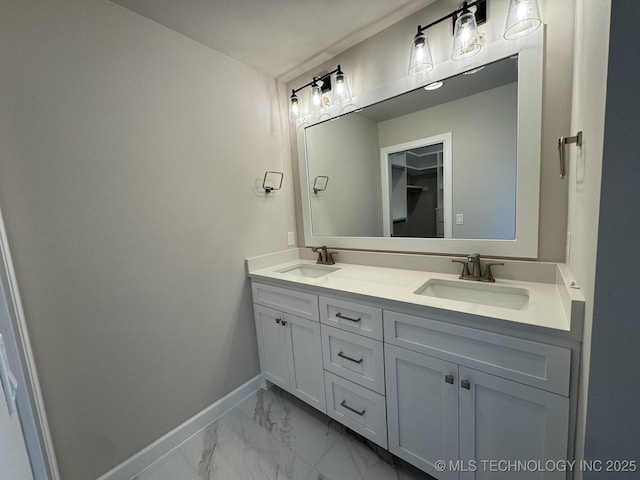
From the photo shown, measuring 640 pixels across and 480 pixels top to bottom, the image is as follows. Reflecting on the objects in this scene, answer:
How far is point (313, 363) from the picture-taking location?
Result: 150cm

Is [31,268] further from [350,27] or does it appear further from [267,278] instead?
[350,27]

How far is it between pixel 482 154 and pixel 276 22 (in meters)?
1.33

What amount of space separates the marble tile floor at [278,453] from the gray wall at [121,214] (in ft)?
A: 0.57

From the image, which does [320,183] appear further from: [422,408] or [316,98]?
[422,408]

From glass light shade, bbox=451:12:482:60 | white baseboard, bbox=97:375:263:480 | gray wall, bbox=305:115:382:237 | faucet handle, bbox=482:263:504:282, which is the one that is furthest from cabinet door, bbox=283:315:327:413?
glass light shade, bbox=451:12:482:60

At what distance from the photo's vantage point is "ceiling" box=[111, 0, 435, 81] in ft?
4.21

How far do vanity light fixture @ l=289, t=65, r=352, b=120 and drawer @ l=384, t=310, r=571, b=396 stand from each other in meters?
1.44

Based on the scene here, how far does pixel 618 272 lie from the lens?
1.86 feet

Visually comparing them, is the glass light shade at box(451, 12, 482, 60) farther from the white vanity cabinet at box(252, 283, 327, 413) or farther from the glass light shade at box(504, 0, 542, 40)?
the white vanity cabinet at box(252, 283, 327, 413)

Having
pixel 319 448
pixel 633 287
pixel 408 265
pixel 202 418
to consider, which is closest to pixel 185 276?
pixel 202 418

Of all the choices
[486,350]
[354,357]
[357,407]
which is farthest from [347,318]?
[486,350]

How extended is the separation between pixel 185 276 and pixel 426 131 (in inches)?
65.8

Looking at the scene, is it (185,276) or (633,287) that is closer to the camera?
(633,287)

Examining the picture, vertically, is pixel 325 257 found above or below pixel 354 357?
above
